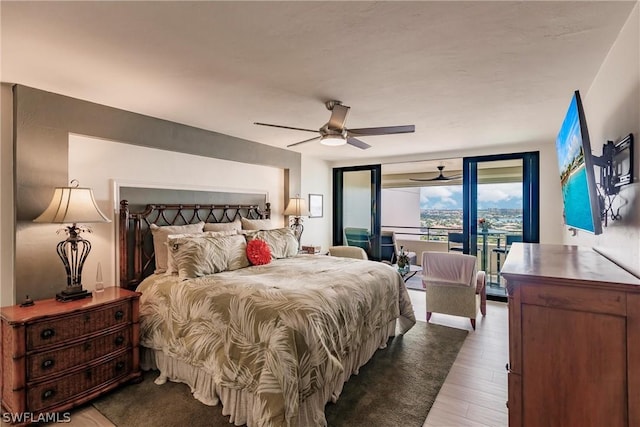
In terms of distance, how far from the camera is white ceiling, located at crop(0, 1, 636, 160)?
1592mm

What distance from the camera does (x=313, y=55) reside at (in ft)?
6.69

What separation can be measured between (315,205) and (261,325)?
4221mm

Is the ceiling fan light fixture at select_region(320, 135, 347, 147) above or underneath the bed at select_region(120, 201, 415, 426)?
above

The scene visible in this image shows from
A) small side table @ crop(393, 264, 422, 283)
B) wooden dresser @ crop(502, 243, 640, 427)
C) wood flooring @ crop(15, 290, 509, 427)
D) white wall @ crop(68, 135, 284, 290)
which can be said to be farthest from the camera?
small side table @ crop(393, 264, 422, 283)

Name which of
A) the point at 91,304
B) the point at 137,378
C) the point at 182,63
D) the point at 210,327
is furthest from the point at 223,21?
the point at 137,378

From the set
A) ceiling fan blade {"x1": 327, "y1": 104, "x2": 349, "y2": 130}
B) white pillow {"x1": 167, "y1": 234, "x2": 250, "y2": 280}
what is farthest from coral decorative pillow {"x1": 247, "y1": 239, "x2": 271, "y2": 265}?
ceiling fan blade {"x1": 327, "y1": 104, "x2": 349, "y2": 130}

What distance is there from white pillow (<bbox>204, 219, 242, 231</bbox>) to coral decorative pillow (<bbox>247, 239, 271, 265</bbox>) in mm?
596

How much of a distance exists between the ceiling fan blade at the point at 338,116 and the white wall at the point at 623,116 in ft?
6.05

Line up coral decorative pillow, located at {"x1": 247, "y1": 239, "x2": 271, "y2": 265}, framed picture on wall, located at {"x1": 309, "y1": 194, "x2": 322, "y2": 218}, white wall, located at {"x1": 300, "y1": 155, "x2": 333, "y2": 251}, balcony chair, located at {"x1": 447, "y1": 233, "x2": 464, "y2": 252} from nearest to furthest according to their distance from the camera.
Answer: coral decorative pillow, located at {"x1": 247, "y1": 239, "x2": 271, "y2": 265} → white wall, located at {"x1": 300, "y1": 155, "x2": 333, "y2": 251} → framed picture on wall, located at {"x1": 309, "y1": 194, "x2": 322, "y2": 218} → balcony chair, located at {"x1": 447, "y1": 233, "x2": 464, "y2": 252}

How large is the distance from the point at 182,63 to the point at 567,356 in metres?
2.78

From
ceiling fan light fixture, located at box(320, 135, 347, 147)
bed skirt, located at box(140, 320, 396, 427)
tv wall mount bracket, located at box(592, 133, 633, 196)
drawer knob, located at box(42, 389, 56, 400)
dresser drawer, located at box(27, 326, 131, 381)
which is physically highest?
ceiling fan light fixture, located at box(320, 135, 347, 147)

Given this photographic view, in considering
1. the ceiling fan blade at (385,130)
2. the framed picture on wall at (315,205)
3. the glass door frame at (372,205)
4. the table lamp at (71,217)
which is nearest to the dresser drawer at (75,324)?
the table lamp at (71,217)

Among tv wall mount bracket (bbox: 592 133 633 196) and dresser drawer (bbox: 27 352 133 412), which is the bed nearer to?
dresser drawer (bbox: 27 352 133 412)

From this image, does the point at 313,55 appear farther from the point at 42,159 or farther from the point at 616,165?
the point at 42,159
